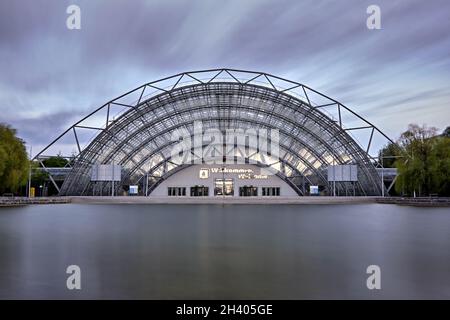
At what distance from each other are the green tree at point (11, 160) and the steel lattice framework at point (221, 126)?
10.9 m

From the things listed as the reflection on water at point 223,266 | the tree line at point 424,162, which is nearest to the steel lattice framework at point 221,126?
the tree line at point 424,162

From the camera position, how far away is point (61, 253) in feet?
35.7

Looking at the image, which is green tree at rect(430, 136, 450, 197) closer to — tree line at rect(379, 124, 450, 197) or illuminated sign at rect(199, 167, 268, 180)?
tree line at rect(379, 124, 450, 197)

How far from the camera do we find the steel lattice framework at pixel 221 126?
196ft

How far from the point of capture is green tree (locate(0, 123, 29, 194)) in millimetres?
43994

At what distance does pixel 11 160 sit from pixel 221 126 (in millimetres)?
41408

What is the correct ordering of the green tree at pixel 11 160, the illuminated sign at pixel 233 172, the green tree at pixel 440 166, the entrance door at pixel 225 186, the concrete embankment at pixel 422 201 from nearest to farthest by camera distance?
the green tree at pixel 11 160
the concrete embankment at pixel 422 201
the green tree at pixel 440 166
the illuminated sign at pixel 233 172
the entrance door at pixel 225 186

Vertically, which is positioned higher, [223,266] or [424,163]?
[424,163]

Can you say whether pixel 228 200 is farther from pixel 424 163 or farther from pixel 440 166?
pixel 440 166

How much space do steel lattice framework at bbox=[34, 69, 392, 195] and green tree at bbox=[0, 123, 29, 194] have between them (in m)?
10.9

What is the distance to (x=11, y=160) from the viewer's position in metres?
44.5

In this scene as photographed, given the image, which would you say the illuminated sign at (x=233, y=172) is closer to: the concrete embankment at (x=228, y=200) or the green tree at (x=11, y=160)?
the concrete embankment at (x=228, y=200)

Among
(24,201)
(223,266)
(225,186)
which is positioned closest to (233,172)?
(225,186)

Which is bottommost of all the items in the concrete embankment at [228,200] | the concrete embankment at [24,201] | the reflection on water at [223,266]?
the concrete embankment at [228,200]
